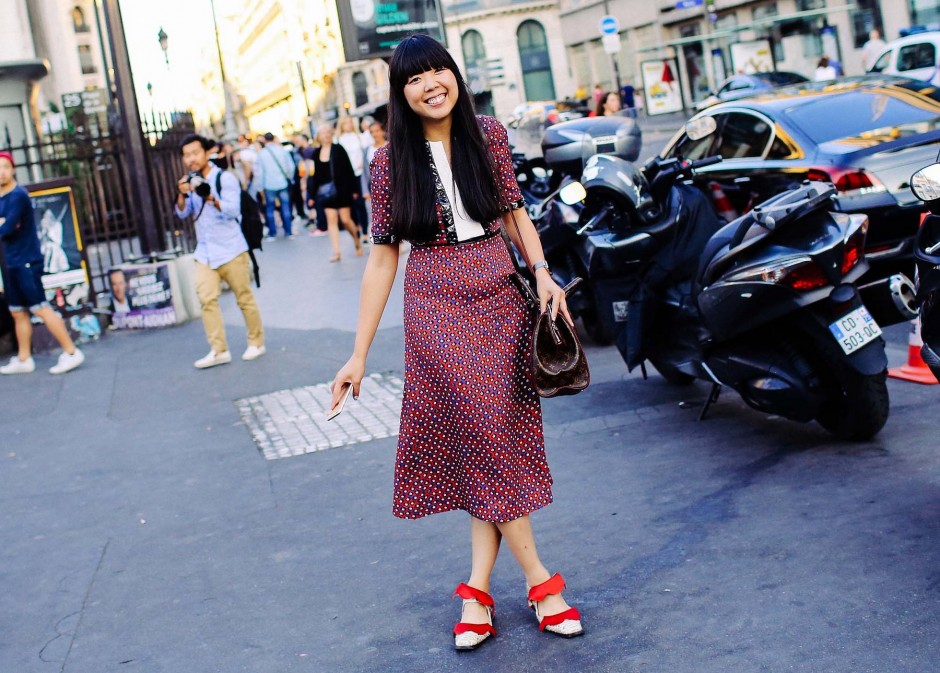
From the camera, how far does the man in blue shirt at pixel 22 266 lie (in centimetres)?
995

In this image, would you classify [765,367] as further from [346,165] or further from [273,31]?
[273,31]

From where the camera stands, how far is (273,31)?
12250 cm

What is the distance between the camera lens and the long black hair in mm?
3816

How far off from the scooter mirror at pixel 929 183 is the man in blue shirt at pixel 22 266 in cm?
788

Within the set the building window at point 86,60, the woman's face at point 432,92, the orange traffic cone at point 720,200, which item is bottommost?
the orange traffic cone at point 720,200

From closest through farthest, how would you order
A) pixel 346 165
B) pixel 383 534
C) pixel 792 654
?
pixel 792 654, pixel 383 534, pixel 346 165

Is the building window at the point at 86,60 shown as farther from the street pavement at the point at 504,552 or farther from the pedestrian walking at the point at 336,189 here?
the street pavement at the point at 504,552

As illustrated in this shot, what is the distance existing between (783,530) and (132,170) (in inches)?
408

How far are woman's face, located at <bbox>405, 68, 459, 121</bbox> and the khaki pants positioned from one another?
6.06 meters

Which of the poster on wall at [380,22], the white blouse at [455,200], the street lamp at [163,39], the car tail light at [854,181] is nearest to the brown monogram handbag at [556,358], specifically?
the white blouse at [455,200]

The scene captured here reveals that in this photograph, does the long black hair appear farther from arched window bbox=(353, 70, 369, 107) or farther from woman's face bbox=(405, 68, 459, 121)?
arched window bbox=(353, 70, 369, 107)

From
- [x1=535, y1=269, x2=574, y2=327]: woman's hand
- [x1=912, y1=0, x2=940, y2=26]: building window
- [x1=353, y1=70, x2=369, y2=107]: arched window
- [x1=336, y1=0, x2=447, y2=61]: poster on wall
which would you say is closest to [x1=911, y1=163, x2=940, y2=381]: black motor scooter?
[x1=535, y1=269, x2=574, y2=327]: woman's hand

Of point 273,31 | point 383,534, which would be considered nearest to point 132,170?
point 383,534

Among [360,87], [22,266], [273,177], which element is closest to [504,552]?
[22,266]
